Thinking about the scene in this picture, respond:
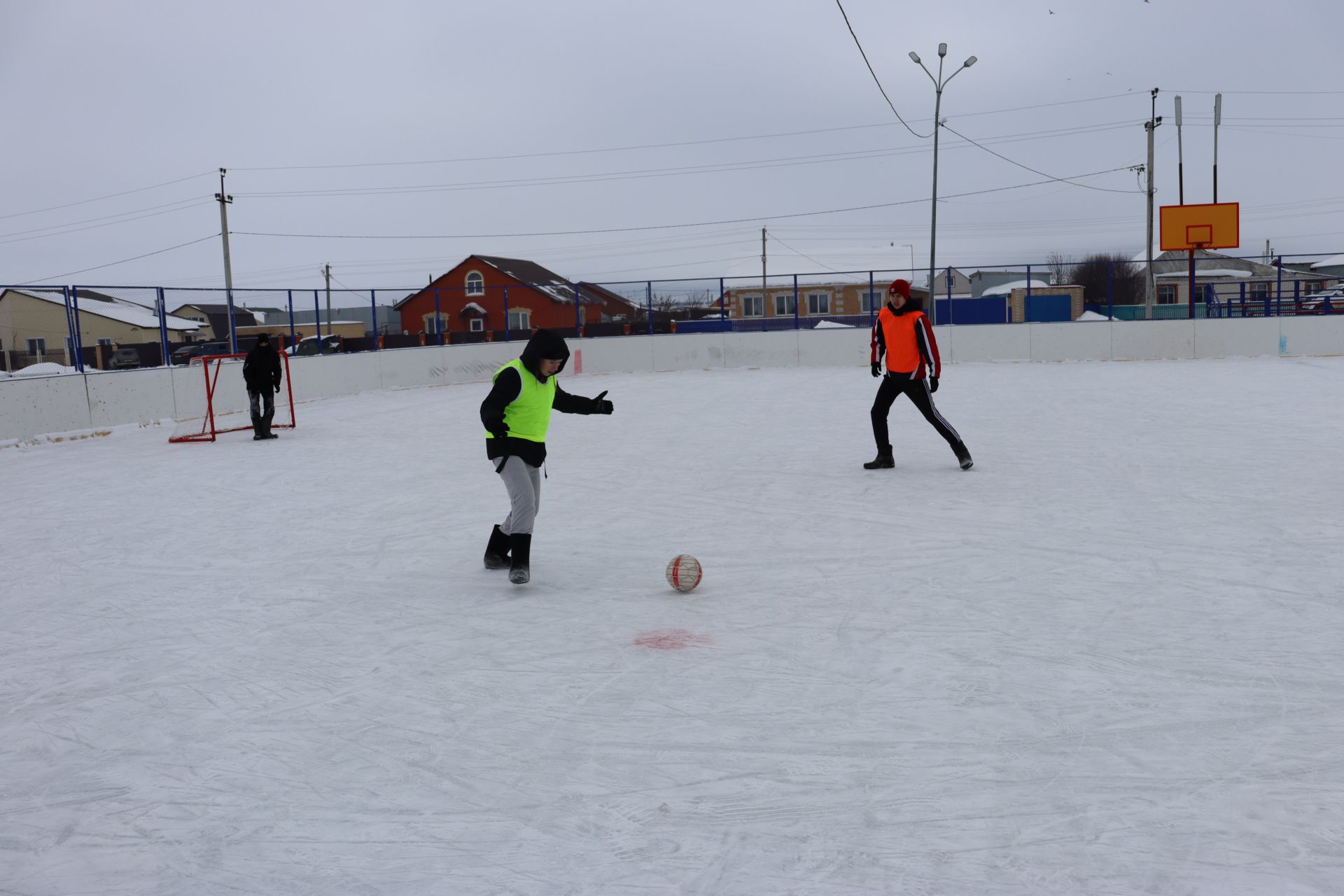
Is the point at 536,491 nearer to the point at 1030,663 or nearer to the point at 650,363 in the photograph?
the point at 1030,663

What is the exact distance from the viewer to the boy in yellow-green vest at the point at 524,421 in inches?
239

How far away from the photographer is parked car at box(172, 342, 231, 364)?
18859 mm

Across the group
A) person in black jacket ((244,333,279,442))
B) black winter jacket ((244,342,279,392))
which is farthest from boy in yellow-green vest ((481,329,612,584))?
black winter jacket ((244,342,279,392))

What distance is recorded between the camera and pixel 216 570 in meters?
7.05

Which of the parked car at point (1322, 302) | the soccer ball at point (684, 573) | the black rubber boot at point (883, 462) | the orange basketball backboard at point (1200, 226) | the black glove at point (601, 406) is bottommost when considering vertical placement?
the soccer ball at point (684, 573)

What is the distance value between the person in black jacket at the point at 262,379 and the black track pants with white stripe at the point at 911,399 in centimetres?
822

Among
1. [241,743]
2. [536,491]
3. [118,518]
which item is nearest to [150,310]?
[118,518]

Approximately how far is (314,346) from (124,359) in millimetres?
→ 5548

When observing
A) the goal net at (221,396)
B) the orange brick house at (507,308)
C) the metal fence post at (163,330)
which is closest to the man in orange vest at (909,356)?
the goal net at (221,396)

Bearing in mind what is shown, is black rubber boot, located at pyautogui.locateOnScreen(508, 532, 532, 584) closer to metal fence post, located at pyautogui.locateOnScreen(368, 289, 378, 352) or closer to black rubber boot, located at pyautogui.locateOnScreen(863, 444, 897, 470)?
black rubber boot, located at pyautogui.locateOnScreen(863, 444, 897, 470)

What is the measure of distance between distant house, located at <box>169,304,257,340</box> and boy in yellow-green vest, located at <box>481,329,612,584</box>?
16.6m

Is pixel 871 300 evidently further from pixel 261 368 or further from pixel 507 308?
pixel 261 368

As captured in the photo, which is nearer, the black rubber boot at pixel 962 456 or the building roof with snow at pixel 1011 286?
the black rubber boot at pixel 962 456

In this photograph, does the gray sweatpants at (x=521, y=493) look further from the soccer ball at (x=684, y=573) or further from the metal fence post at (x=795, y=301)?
the metal fence post at (x=795, y=301)
